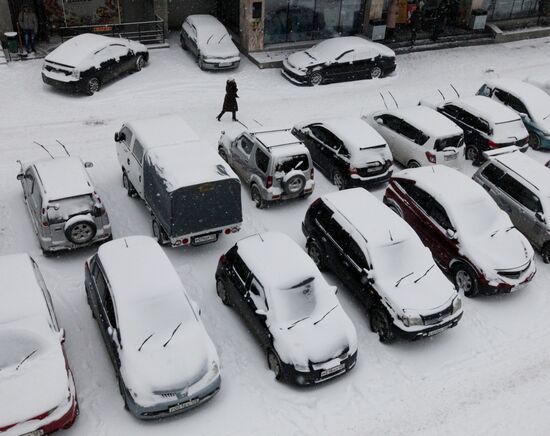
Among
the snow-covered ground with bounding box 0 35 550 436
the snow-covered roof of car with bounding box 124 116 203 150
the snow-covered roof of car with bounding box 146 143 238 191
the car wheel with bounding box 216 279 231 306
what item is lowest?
the snow-covered ground with bounding box 0 35 550 436

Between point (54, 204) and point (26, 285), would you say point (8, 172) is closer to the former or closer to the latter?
point (54, 204)

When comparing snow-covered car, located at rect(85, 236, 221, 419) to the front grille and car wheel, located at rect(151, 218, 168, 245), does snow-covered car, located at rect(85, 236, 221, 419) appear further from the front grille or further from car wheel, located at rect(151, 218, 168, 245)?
the front grille

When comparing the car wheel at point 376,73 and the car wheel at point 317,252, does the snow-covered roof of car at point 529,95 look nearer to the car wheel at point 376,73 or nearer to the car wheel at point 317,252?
the car wheel at point 376,73

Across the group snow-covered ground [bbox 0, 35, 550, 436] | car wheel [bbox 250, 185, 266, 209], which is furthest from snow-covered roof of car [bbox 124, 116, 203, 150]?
car wheel [bbox 250, 185, 266, 209]

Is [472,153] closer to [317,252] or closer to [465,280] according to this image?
[465,280]

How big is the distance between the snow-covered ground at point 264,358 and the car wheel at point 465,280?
237mm

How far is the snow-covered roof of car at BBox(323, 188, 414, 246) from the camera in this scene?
38.3 ft

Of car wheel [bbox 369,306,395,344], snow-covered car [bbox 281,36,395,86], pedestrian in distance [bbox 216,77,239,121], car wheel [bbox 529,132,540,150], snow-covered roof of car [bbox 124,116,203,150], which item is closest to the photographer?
car wheel [bbox 369,306,395,344]

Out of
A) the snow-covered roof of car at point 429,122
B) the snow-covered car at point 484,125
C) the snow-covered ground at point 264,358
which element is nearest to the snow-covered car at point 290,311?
the snow-covered ground at point 264,358

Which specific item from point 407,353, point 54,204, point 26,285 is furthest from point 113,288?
point 407,353

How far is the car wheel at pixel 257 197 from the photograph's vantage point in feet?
47.7

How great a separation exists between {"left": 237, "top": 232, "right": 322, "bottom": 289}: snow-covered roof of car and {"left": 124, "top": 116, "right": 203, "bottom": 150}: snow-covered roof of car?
332cm

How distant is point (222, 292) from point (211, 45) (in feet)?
41.7

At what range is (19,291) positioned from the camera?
32.0 feet
